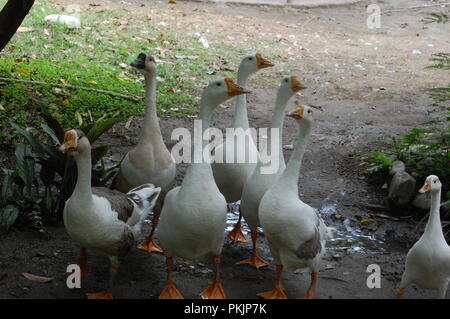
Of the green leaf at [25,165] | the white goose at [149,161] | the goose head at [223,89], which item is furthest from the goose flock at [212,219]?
the green leaf at [25,165]

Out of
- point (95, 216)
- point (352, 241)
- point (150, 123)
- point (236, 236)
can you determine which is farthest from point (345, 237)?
point (95, 216)

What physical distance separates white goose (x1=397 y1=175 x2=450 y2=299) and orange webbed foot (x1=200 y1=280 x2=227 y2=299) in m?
1.24

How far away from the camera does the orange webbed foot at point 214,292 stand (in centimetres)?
400

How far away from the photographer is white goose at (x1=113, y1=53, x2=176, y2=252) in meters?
4.63

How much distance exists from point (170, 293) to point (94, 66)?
5.07 meters

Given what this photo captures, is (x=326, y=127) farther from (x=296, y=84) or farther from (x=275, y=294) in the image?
(x=275, y=294)

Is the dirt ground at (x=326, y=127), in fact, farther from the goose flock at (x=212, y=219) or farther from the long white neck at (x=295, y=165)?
the long white neck at (x=295, y=165)

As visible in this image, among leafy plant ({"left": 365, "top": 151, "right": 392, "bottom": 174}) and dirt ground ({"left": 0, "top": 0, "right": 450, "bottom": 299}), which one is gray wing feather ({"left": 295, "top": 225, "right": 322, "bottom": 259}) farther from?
leafy plant ({"left": 365, "top": 151, "right": 392, "bottom": 174})

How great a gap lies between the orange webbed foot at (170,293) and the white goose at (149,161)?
75 centimetres

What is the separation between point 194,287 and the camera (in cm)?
428

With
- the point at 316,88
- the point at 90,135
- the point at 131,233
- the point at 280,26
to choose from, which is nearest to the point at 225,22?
the point at 280,26

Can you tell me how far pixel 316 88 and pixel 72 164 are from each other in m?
4.88

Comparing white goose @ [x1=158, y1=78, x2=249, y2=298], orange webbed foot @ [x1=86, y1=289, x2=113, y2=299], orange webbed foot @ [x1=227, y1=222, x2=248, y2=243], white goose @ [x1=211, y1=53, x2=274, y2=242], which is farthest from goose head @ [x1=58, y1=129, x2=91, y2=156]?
orange webbed foot @ [x1=227, y1=222, x2=248, y2=243]
